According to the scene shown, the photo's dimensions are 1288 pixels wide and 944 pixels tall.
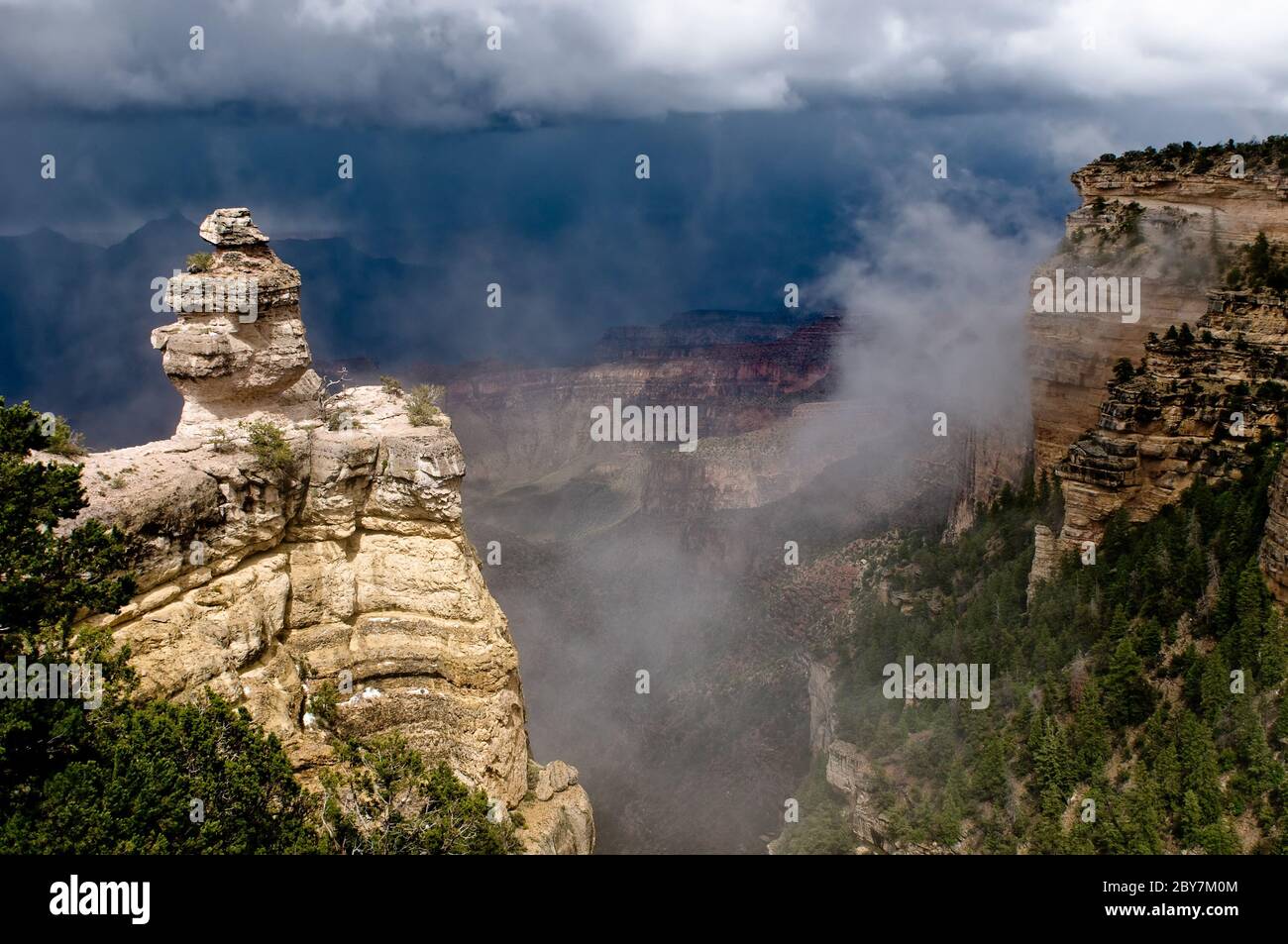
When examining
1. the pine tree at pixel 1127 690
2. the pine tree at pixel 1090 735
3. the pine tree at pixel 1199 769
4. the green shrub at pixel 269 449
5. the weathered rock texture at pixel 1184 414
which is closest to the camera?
the green shrub at pixel 269 449

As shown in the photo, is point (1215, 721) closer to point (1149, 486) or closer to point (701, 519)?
point (1149, 486)

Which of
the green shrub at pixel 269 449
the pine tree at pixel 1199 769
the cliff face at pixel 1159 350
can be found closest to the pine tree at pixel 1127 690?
the pine tree at pixel 1199 769

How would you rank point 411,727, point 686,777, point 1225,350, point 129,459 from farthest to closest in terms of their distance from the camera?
point 686,777
point 1225,350
point 411,727
point 129,459

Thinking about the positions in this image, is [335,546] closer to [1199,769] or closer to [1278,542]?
[1199,769]

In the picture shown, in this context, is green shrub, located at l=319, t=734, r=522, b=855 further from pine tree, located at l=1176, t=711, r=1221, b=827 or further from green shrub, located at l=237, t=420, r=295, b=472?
pine tree, located at l=1176, t=711, r=1221, b=827

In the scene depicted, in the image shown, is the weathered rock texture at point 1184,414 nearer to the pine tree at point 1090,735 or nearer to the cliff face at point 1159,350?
the cliff face at point 1159,350

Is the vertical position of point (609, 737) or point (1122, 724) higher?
point (1122, 724)

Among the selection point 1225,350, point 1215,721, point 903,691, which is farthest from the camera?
point 903,691

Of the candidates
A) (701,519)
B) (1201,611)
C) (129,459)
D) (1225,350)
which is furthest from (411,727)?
(701,519)
